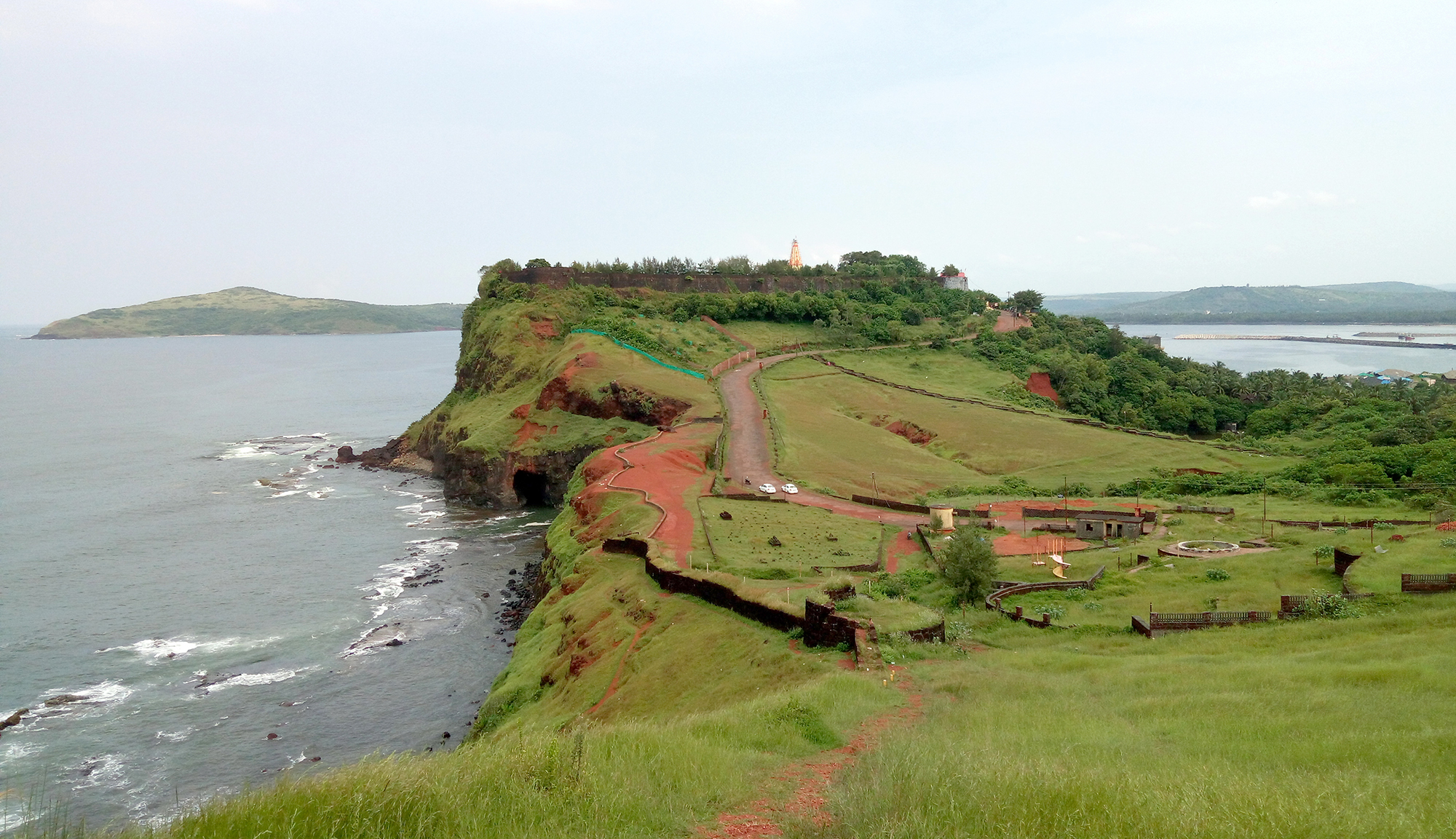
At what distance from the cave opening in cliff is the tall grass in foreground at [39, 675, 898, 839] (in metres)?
53.1

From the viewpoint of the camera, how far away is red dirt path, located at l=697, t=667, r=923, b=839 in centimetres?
1040

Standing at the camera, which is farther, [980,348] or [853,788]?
[980,348]

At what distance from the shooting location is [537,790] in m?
10.1

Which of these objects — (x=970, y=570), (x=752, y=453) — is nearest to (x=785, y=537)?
(x=970, y=570)

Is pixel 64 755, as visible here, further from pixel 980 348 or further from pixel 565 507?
pixel 980 348

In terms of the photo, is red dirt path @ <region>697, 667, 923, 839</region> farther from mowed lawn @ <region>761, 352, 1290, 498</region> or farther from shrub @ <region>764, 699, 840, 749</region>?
mowed lawn @ <region>761, 352, 1290, 498</region>

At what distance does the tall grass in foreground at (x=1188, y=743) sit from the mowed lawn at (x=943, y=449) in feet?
92.6

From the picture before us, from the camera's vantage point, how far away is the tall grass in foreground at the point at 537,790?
27.9ft

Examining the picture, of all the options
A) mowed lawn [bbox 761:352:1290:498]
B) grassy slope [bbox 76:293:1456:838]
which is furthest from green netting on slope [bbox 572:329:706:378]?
grassy slope [bbox 76:293:1456:838]

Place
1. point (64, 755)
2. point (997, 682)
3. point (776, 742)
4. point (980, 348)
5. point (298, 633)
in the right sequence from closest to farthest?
point (776, 742), point (997, 682), point (64, 755), point (298, 633), point (980, 348)

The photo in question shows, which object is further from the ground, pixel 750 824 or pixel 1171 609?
pixel 750 824

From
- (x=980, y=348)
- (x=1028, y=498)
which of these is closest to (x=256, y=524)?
(x=1028, y=498)

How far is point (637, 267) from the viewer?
348 ft

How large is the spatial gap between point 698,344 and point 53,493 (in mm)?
54407
